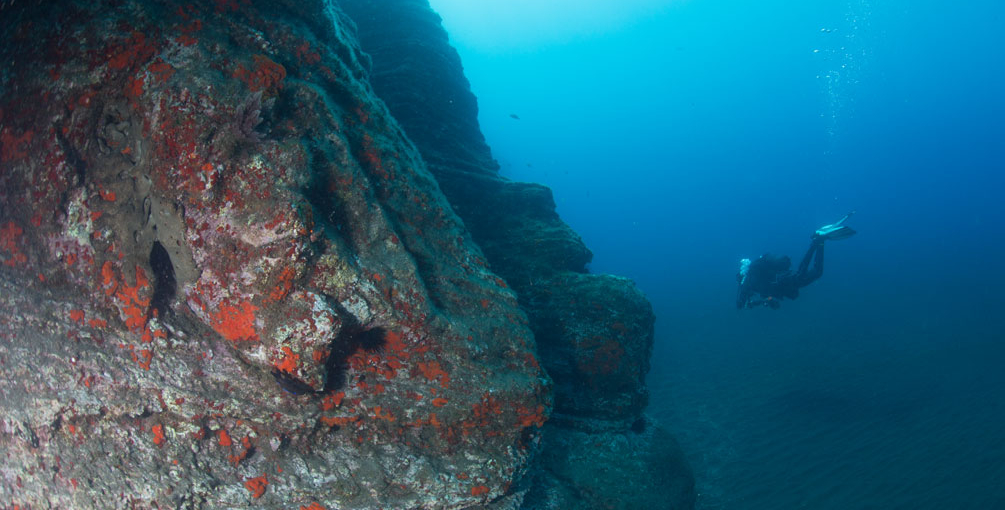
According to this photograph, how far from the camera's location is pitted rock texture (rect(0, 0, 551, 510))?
287cm

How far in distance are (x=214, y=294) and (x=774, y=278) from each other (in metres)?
15.8

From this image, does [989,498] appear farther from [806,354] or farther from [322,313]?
[322,313]

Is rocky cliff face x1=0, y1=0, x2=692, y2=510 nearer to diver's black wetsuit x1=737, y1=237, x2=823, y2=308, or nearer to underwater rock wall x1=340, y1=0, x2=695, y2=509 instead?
underwater rock wall x1=340, y1=0, x2=695, y2=509

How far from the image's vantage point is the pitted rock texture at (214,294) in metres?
2.87

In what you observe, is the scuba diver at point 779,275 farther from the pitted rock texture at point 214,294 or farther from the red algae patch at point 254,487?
the red algae patch at point 254,487

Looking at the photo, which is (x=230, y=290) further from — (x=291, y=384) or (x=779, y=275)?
(x=779, y=275)

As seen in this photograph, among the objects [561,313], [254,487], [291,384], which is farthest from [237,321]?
[561,313]

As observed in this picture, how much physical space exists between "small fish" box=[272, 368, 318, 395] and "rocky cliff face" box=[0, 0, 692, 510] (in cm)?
2

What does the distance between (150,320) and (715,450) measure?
12.1 metres

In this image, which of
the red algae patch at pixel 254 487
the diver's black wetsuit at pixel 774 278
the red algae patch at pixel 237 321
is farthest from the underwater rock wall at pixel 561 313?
the diver's black wetsuit at pixel 774 278

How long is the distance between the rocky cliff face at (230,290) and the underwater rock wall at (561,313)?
5.35ft

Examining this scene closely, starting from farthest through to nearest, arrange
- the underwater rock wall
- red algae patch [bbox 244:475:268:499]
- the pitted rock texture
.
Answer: the underwater rock wall → red algae patch [bbox 244:475:268:499] → the pitted rock texture

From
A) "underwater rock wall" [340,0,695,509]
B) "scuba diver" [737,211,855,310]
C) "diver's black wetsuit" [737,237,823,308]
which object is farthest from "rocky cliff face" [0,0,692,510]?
"scuba diver" [737,211,855,310]

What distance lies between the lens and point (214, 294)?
2.94 meters
